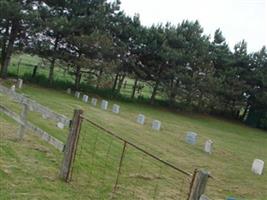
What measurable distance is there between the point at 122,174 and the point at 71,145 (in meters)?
2.18

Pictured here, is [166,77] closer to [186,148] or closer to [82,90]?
[82,90]

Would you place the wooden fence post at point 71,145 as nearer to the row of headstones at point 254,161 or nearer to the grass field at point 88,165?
the grass field at point 88,165

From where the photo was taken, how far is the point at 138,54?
125 ft

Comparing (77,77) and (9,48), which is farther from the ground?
(9,48)

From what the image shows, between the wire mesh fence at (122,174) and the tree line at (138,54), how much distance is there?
67.9 ft

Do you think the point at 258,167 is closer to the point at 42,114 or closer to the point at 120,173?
the point at 120,173

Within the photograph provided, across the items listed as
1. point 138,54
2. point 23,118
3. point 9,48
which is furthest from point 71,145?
point 138,54

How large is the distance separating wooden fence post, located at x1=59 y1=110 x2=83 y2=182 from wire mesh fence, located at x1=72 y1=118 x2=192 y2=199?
0.29 m

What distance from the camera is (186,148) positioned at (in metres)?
16.7

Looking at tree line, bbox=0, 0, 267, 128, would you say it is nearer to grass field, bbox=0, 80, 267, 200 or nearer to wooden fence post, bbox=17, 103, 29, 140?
grass field, bbox=0, 80, 267, 200

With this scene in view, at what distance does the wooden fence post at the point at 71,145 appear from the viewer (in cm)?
711

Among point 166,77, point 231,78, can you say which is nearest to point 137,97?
point 166,77

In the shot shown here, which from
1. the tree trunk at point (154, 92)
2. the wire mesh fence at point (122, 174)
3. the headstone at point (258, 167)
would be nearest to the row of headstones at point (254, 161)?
the headstone at point (258, 167)

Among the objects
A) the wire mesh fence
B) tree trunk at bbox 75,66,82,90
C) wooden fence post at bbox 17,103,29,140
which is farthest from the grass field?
tree trunk at bbox 75,66,82,90
